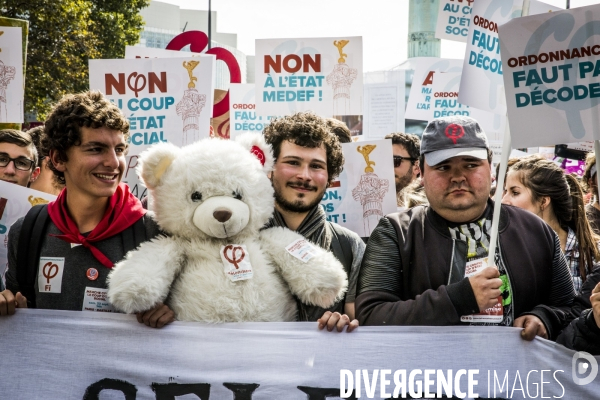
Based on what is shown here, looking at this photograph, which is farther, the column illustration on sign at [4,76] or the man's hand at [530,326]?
the column illustration on sign at [4,76]

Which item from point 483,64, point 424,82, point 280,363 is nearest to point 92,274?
point 280,363

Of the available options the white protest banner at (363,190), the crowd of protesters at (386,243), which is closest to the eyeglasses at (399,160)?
the white protest banner at (363,190)

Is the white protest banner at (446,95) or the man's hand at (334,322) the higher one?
the white protest banner at (446,95)

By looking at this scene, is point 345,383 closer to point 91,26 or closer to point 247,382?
point 247,382

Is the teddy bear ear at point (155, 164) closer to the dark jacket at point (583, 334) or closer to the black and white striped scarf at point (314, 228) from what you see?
the black and white striped scarf at point (314, 228)

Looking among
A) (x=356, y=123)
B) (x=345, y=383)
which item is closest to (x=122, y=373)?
(x=345, y=383)

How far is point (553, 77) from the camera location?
9.31ft

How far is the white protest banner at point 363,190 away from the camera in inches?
187

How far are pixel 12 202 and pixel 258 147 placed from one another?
1882mm

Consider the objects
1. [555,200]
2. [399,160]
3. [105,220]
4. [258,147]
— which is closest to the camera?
[105,220]

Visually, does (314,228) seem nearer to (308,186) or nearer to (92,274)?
(308,186)

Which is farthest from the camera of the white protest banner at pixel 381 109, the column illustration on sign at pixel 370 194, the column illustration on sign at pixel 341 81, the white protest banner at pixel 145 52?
the white protest banner at pixel 381 109

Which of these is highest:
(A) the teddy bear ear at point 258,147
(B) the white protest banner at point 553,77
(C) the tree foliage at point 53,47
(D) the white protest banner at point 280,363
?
(C) the tree foliage at point 53,47

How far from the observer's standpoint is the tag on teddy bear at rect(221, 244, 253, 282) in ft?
9.26
